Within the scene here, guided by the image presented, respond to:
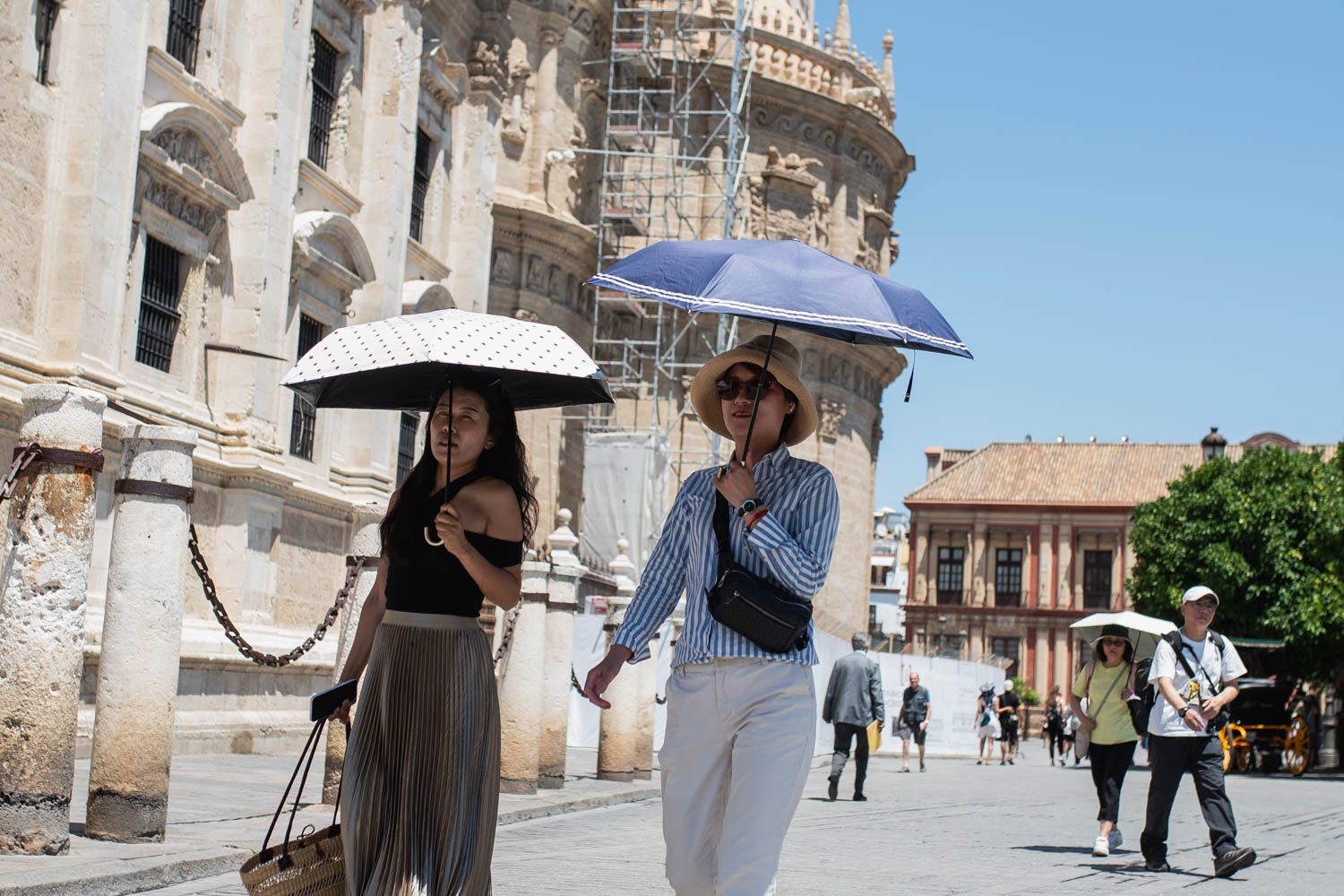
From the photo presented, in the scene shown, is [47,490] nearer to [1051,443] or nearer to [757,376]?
[757,376]

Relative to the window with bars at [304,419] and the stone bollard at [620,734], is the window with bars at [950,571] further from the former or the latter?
the stone bollard at [620,734]

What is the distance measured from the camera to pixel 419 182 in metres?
23.4

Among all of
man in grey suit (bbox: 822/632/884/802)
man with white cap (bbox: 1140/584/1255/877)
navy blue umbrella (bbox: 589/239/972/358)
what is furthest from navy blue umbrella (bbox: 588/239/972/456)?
man in grey suit (bbox: 822/632/884/802)

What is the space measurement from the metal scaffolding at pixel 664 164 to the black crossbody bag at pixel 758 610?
29.5 meters

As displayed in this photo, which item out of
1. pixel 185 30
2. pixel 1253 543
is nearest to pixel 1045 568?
pixel 1253 543

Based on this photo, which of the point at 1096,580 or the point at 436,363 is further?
the point at 1096,580

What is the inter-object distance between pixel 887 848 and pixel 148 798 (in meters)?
5.41

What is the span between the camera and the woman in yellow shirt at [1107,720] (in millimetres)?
11672

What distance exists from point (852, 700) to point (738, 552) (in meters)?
13.1


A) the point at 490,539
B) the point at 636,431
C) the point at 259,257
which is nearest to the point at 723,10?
the point at 636,431

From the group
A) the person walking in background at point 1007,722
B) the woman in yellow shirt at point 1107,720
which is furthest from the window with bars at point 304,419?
the person walking in background at point 1007,722

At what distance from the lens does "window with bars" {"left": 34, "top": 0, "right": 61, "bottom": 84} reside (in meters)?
14.2

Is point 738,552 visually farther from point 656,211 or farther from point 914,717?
point 656,211

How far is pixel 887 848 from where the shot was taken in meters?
12.0
